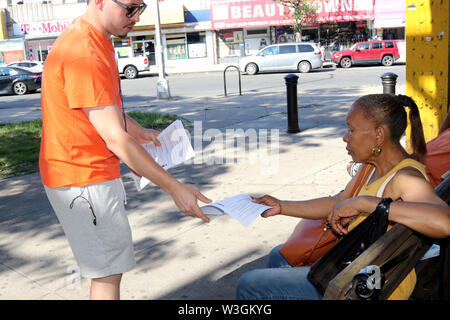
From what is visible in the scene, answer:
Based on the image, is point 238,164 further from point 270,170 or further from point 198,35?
point 198,35

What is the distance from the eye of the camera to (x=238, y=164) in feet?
23.6

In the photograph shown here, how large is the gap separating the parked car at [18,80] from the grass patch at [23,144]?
39.4 feet

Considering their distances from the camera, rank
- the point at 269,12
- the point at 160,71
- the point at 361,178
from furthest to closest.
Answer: the point at 269,12 → the point at 160,71 → the point at 361,178

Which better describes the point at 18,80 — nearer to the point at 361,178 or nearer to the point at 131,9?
the point at 131,9

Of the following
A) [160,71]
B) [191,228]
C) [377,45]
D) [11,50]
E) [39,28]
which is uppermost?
[39,28]

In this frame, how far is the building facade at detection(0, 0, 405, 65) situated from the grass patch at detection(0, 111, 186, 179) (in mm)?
23885

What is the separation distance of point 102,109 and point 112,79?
0.59 feet

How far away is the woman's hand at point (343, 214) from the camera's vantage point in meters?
2.24

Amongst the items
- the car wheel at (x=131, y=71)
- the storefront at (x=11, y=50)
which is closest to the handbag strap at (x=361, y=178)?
the car wheel at (x=131, y=71)

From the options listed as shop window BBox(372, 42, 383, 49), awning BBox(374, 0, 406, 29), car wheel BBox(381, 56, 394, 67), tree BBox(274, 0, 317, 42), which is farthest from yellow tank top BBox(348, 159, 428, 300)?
awning BBox(374, 0, 406, 29)

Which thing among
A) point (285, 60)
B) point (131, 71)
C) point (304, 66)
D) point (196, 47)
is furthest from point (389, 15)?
point (131, 71)

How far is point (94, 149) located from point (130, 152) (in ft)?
0.68

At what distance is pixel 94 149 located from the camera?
239 centimetres
